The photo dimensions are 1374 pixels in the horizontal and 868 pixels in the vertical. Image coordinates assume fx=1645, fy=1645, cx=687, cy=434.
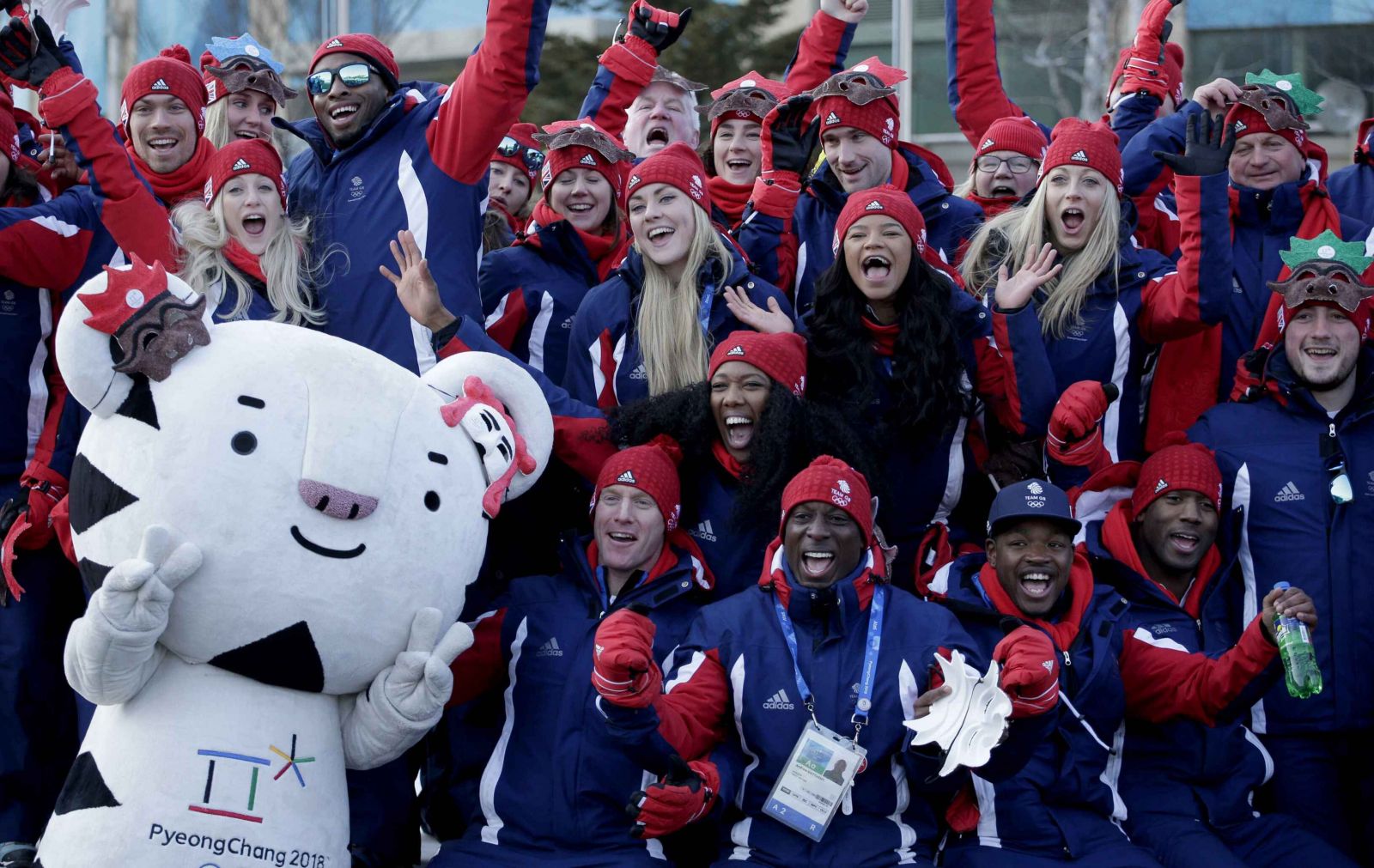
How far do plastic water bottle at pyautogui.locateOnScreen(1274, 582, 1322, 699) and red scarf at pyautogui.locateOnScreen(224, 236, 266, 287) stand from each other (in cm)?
316

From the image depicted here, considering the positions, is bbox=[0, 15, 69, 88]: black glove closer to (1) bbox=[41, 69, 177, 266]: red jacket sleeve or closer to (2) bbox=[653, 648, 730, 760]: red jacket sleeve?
(1) bbox=[41, 69, 177, 266]: red jacket sleeve

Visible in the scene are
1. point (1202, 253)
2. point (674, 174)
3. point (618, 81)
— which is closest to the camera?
point (1202, 253)

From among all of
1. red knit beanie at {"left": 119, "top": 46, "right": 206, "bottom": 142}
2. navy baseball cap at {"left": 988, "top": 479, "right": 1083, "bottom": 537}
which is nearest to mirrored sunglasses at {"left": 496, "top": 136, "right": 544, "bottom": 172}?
red knit beanie at {"left": 119, "top": 46, "right": 206, "bottom": 142}

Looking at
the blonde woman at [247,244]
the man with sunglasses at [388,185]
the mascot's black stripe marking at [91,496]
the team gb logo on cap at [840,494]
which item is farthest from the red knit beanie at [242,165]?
the team gb logo on cap at [840,494]

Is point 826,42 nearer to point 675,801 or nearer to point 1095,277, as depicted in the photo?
point 1095,277

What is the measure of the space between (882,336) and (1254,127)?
6.19 feet

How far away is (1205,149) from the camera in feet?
17.6

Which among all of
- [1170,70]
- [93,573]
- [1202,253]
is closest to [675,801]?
[93,573]

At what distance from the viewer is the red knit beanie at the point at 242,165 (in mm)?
5219

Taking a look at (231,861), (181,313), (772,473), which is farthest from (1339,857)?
(181,313)

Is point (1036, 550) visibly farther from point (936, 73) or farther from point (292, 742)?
point (936, 73)

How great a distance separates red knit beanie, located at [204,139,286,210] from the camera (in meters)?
5.22

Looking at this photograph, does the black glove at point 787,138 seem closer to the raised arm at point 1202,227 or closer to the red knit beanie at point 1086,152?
the red knit beanie at point 1086,152

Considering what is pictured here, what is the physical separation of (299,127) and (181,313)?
1.76 metres
